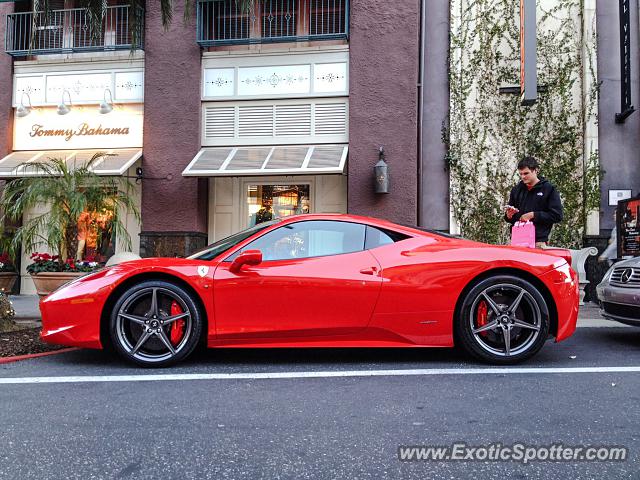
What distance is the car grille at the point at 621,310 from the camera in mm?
4438

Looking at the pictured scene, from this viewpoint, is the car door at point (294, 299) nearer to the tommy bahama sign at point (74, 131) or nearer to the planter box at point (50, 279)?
the planter box at point (50, 279)

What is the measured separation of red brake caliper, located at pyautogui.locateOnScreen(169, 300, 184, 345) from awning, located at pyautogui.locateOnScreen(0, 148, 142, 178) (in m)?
6.16

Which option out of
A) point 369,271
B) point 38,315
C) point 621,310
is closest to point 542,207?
point 621,310

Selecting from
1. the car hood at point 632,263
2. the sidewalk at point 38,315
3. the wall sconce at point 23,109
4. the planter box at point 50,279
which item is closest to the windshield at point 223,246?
the sidewalk at point 38,315

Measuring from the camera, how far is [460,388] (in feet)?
10.5

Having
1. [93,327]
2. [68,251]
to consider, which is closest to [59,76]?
[68,251]

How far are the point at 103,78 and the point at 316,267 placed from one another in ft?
29.2

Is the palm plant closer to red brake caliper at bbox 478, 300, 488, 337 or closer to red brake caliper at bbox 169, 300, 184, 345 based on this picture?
red brake caliper at bbox 169, 300, 184, 345

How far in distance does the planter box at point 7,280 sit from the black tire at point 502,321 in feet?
31.8

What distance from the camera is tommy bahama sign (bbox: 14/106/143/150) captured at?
1051 cm

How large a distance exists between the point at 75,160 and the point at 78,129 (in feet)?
4.61

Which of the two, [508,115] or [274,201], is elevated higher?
[508,115]

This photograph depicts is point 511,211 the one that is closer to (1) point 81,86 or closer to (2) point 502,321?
(2) point 502,321

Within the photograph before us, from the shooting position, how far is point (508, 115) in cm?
986
